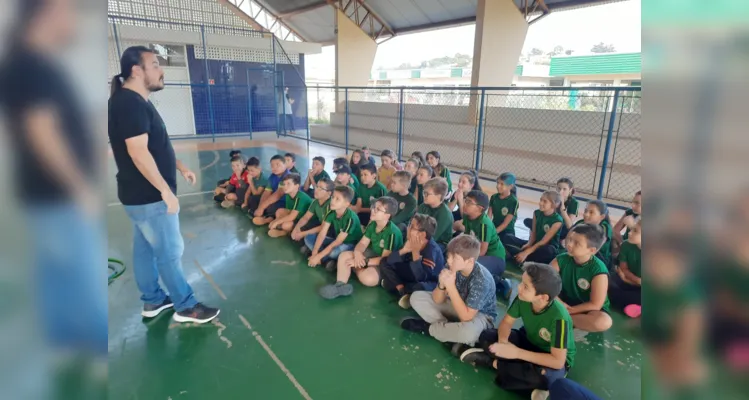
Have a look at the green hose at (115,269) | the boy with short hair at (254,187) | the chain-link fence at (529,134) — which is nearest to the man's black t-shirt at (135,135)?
the green hose at (115,269)

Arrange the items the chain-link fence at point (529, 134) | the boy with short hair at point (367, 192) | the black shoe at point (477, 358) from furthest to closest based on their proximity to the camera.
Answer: the chain-link fence at point (529, 134)
the boy with short hair at point (367, 192)
the black shoe at point (477, 358)

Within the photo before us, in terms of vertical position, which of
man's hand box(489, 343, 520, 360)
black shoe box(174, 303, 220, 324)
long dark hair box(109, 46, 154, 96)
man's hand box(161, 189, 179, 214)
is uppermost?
long dark hair box(109, 46, 154, 96)

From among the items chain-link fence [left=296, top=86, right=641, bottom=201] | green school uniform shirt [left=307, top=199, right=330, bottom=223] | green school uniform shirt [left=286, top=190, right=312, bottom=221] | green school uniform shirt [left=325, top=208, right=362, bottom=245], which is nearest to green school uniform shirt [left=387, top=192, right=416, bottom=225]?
green school uniform shirt [left=325, top=208, right=362, bottom=245]

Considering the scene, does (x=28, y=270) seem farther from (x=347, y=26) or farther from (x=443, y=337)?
(x=347, y=26)

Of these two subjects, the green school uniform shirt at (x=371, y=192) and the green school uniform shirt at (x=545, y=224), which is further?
the green school uniform shirt at (x=371, y=192)

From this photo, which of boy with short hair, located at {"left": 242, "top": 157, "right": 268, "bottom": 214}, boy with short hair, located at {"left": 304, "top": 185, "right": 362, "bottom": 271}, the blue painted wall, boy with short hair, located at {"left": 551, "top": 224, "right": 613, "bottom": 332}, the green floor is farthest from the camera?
the blue painted wall

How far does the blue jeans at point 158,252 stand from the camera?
246cm

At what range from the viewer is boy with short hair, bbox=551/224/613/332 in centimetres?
266

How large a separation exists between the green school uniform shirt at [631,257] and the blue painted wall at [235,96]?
1125cm

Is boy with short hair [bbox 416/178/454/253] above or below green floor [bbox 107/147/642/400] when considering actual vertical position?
above

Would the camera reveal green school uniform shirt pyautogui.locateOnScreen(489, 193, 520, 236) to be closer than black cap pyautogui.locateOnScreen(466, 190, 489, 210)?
No

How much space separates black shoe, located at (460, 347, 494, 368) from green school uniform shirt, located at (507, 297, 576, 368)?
270 millimetres

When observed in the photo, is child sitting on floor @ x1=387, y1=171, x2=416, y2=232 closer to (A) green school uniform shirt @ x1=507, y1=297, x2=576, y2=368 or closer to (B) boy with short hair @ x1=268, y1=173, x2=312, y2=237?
(B) boy with short hair @ x1=268, y1=173, x2=312, y2=237

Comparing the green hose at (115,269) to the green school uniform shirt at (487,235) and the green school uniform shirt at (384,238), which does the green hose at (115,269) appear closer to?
the green school uniform shirt at (384,238)
